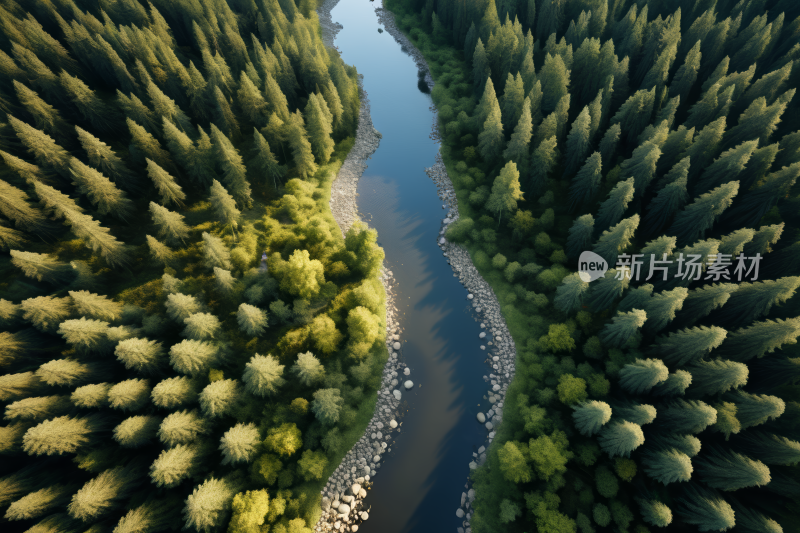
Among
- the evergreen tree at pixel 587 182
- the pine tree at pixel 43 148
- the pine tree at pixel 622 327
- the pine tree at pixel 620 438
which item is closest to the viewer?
the pine tree at pixel 620 438

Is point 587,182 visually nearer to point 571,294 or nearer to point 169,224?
point 571,294

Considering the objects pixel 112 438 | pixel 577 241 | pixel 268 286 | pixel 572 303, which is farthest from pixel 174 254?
pixel 577 241

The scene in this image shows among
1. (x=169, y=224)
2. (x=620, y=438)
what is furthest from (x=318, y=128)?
(x=620, y=438)

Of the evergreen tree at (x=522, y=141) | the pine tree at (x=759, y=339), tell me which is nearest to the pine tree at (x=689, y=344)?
the pine tree at (x=759, y=339)

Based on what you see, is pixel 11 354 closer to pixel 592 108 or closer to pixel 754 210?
pixel 592 108

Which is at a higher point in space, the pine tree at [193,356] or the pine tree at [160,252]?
the pine tree at [160,252]

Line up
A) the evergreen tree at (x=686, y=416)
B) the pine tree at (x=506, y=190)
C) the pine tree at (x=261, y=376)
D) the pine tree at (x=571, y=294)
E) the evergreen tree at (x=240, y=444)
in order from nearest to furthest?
the evergreen tree at (x=686, y=416)
the evergreen tree at (x=240, y=444)
the pine tree at (x=261, y=376)
the pine tree at (x=571, y=294)
the pine tree at (x=506, y=190)

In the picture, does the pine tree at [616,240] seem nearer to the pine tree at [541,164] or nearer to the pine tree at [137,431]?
the pine tree at [541,164]

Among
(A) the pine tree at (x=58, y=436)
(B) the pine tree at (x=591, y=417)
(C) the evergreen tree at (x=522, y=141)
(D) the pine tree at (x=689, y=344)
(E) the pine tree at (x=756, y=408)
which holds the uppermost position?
(C) the evergreen tree at (x=522, y=141)

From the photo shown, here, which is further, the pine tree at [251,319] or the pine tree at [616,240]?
the pine tree at [616,240]
